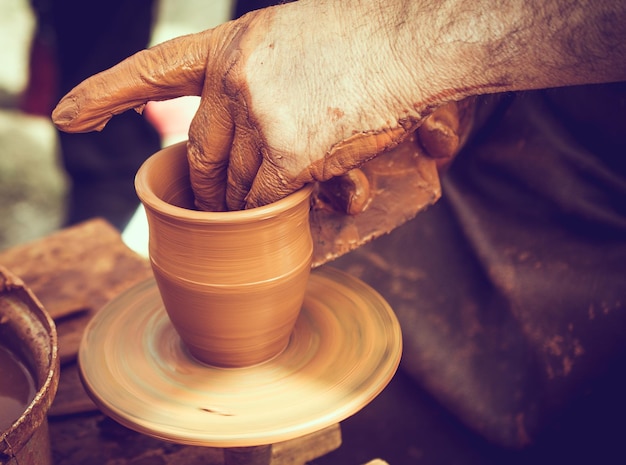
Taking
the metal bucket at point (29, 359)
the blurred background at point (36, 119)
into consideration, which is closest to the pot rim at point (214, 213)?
the metal bucket at point (29, 359)

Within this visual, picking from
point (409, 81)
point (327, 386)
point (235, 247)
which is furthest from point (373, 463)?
point (409, 81)

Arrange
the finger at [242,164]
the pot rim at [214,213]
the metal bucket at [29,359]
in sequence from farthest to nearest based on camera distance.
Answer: the finger at [242,164] → the pot rim at [214,213] → the metal bucket at [29,359]

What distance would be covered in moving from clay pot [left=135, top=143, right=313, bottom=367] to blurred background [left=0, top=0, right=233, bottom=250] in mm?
2332

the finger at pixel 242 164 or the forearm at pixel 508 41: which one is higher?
the forearm at pixel 508 41

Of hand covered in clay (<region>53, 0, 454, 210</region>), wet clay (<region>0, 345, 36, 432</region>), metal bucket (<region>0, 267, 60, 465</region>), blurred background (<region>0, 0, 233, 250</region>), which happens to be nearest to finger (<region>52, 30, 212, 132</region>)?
hand covered in clay (<region>53, 0, 454, 210</region>)

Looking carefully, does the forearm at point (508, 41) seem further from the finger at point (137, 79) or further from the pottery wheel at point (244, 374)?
the pottery wheel at point (244, 374)

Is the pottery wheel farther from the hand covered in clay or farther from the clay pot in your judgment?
the hand covered in clay

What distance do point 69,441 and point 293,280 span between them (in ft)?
1.71

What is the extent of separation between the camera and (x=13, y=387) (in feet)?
3.42

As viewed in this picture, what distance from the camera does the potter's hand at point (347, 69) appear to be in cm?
103

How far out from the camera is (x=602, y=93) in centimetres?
143

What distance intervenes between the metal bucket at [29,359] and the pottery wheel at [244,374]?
0.39 ft

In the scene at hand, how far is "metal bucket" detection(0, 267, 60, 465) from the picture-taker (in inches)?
31.3

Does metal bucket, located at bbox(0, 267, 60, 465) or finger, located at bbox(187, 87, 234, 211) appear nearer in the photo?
metal bucket, located at bbox(0, 267, 60, 465)
